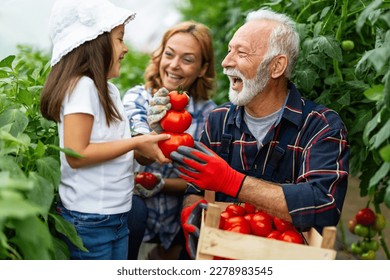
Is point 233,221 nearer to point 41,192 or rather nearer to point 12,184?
point 41,192

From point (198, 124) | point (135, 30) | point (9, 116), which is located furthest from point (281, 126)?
point (135, 30)

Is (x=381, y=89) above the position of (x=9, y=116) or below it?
above

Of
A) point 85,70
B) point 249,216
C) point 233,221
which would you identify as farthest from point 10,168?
point 249,216

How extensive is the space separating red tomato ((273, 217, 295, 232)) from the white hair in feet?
2.50

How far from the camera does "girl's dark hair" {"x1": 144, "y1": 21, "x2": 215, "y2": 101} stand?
10.9 feet

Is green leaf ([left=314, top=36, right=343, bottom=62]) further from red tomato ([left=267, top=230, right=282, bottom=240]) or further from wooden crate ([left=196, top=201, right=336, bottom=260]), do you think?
wooden crate ([left=196, top=201, right=336, bottom=260])

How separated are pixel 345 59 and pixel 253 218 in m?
1.24

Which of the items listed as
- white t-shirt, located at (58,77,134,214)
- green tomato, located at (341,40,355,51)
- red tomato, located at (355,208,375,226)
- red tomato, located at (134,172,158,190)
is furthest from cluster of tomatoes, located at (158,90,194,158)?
red tomato, located at (355,208,375,226)

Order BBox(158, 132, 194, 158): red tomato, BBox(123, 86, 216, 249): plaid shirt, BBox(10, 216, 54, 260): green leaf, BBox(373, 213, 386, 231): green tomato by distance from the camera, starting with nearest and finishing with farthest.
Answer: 1. BBox(10, 216, 54, 260): green leaf
2. BBox(158, 132, 194, 158): red tomato
3. BBox(123, 86, 216, 249): plaid shirt
4. BBox(373, 213, 386, 231): green tomato

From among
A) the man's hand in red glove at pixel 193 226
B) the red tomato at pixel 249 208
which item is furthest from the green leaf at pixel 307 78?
the man's hand in red glove at pixel 193 226

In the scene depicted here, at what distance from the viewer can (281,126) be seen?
102 inches

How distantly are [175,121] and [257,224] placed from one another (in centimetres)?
50

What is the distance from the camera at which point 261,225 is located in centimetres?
218
